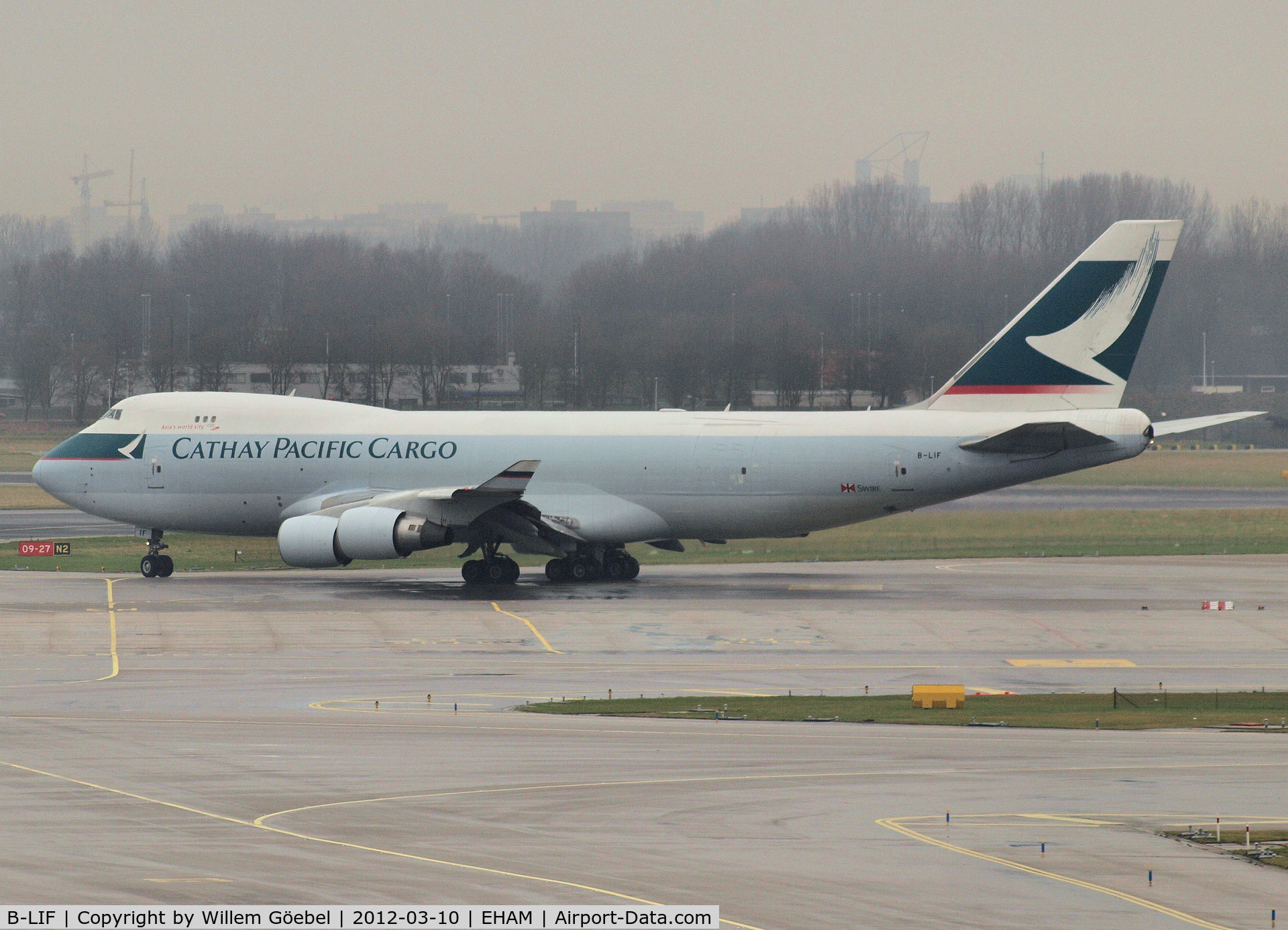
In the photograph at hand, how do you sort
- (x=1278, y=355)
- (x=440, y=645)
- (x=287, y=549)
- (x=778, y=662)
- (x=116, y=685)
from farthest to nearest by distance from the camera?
(x=1278, y=355), (x=287, y=549), (x=440, y=645), (x=778, y=662), (x=116, y=685)

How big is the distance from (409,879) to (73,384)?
319ft

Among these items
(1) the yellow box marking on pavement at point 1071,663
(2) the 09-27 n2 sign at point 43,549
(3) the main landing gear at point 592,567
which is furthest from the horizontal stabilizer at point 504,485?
(2) the 09-27 n2 sign at point 43,549

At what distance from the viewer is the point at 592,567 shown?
43656 mm

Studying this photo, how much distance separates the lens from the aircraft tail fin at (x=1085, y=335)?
4141 cm

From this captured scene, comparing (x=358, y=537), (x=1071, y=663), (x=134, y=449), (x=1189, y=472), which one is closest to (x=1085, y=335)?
(x=1071, y=663)

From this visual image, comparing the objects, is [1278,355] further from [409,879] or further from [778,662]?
[409,879]

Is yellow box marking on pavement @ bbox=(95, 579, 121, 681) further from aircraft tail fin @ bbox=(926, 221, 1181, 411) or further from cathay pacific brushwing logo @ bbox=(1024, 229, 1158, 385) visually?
cathay pacific brushwing logo @ bbox=(1024, 229, 1158, 385)

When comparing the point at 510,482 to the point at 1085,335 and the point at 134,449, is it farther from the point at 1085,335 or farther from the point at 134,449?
the point at 1085,335

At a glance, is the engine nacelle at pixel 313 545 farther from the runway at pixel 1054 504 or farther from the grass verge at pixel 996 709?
the runway at pixel 1054 504

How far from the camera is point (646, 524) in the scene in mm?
42375

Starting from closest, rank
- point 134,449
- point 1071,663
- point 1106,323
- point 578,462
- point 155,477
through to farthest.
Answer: point 1071,663 → point 1106,323 → point 578,462 → point 155,477 → point 134,449

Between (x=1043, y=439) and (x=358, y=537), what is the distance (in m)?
18.5

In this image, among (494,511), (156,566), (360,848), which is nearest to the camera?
(360,848)

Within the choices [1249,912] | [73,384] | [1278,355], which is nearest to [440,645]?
[1249,912]
